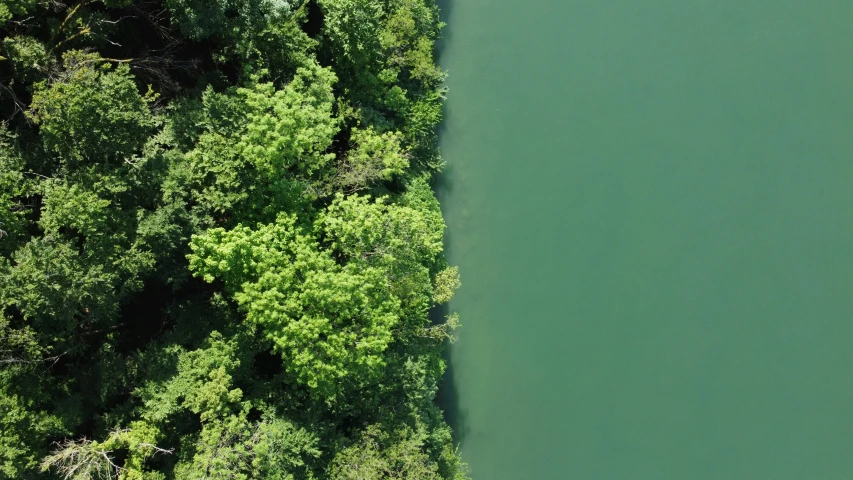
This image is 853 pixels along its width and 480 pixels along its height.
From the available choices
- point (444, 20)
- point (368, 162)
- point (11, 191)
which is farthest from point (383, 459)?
point (444, 20)

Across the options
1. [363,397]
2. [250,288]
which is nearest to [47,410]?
[250,288]

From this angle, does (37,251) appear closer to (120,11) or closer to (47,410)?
(47,410)

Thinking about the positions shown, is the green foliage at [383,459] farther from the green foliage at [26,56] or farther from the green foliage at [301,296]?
the green foliage at [26,56]

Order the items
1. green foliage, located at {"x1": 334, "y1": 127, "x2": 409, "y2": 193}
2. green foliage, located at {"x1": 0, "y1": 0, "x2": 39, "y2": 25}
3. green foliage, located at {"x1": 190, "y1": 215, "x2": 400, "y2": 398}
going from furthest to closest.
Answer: green foliage, located at {"x1": 334, "y1": 127, "x2": 409, "y2": 193}
green foliage, located at {"x1": 190, "y1": 215, "x2": 400, "y2": 398}
green foliage, located at {"x1": 0, "y1": 0, "x2": 39, "y2": 25}

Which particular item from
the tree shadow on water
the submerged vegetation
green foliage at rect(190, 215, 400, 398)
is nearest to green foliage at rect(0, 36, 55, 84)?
the submerged vegetation

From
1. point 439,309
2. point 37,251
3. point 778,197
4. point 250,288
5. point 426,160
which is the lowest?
point 37,251

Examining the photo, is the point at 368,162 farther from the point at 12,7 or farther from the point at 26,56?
the point at 12,7

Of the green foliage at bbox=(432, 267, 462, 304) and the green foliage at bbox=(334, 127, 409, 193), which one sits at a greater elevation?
the green foliage at bbox=(334, 127, 409, 193)

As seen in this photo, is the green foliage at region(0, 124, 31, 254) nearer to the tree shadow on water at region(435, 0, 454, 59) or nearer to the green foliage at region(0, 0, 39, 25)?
the green foliage at region(0, 0, 39, 25)
